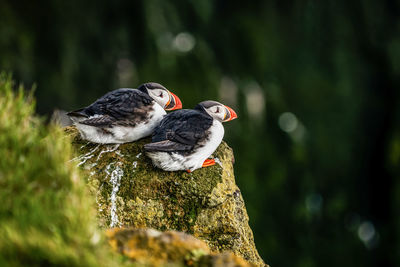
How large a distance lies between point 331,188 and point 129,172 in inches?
216

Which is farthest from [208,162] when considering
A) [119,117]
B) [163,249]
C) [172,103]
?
[163,249]

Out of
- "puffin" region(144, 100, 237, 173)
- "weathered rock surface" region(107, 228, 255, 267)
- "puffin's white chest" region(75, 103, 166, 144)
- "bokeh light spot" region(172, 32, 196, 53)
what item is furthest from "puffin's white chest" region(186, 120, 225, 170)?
"bokeh light spot" region(172, 32, 196, 53)

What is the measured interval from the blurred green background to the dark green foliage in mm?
3196

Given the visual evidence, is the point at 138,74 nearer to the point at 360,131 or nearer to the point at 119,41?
the point at 119,41

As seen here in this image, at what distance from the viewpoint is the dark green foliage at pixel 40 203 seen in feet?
6.15

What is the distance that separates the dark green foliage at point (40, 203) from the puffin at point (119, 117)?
2.49ft

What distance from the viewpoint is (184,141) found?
127 inches

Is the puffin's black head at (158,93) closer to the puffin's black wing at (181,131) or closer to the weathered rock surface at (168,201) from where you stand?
the puffin's black wing at (181,131)

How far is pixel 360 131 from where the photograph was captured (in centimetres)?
765

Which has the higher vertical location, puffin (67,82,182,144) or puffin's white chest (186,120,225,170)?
puffin (67,82,182,144)

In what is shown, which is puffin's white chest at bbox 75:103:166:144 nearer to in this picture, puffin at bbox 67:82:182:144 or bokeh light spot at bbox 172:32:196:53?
puffin at bbox 67:82:182:144

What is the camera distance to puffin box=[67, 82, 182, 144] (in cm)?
337

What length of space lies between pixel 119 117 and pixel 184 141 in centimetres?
55

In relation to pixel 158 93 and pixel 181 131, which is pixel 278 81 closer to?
pixel 158 93
